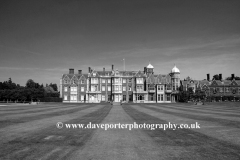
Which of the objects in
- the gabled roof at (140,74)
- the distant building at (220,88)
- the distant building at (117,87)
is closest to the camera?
the distant building at (117,87)

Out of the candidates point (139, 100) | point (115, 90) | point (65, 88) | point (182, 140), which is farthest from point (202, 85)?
point (182, 140)

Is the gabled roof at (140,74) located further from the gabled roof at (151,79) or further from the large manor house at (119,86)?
the gabled roof at (151,79)

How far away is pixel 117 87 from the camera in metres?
78.4

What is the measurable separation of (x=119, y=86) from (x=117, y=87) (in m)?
0.91

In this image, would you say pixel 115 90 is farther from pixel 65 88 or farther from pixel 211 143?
pixel 211 143

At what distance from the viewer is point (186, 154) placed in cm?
805

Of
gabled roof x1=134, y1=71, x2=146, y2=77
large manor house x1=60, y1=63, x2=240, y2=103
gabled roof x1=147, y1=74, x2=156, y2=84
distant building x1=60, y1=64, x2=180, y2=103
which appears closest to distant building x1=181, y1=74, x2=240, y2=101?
large manor house x1=60, y1=63, x2=240, y2=103

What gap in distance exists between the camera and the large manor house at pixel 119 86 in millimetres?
78500

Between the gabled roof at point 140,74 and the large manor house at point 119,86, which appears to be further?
the gabled roof at point 140,74

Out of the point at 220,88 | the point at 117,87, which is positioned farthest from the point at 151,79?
the point at 220,88

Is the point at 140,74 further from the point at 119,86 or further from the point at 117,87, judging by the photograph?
the point at 117,87

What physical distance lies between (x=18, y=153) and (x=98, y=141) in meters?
3.80

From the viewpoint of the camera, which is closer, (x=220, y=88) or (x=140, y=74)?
(x=140, y=74)

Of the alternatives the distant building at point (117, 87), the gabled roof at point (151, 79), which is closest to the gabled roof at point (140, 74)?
the distant building at point (117, 87)
